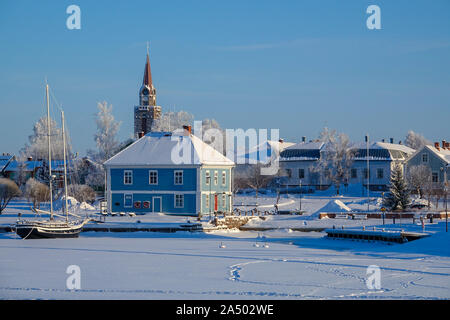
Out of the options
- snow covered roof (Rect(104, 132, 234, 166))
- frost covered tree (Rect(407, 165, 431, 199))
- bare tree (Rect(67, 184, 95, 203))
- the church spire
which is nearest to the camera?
snow covered roof (Rect(104, 132, 234, 166))

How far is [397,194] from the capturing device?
50156mm

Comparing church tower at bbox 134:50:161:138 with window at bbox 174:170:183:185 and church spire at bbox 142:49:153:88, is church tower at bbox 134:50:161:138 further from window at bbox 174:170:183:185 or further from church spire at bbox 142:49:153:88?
window at bbox 174:170:183:185

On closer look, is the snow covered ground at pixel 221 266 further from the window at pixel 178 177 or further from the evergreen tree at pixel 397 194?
the evergreen tree at pixel 397 194

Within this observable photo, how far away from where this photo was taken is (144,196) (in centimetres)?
4950

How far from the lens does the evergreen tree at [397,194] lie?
50.2 m

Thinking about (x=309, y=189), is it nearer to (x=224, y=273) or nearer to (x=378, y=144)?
(x=378, y=144)

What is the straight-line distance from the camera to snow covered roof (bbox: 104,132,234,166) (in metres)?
49.2

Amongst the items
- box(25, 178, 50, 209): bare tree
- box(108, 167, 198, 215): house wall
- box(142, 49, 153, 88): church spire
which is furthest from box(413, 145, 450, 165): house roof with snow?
box(142, 49, 153, 88): church spire

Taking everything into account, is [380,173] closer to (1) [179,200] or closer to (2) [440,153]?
(2) [440,153]

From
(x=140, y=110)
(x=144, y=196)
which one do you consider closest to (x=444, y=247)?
(x=144, y=196)

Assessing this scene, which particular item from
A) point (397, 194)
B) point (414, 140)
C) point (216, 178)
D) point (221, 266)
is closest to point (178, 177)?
point (216, 178)

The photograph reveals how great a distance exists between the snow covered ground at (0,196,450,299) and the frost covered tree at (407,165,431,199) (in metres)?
27.8

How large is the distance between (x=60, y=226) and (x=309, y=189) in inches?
1826
